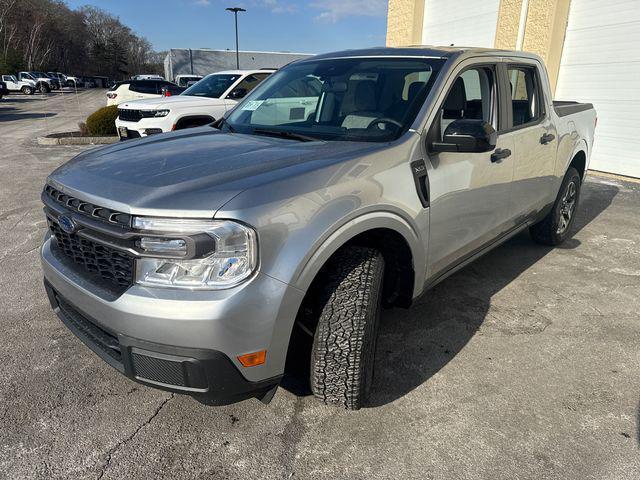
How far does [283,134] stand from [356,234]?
38.2 inches

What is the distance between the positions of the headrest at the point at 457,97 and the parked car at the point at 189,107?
17.8 ft

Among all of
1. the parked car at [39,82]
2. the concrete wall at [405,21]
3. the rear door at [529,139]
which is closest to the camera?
the rear door at [529,139]

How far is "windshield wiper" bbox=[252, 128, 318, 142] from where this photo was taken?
277 centimetres

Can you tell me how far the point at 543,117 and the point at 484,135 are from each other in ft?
6.13

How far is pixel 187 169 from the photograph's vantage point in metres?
2.21

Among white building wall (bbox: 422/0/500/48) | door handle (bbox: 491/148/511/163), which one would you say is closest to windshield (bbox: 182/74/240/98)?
white building wall (bbox: 422/0/500/48)

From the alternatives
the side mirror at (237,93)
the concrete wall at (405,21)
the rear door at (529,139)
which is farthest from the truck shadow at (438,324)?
the concrete wall at (405,21)

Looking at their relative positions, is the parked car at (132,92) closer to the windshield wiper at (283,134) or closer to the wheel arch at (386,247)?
the windshield wiper at (283,134)

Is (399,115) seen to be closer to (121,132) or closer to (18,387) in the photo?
(18,387)

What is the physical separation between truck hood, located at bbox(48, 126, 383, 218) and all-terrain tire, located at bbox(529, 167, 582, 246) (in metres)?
3.00

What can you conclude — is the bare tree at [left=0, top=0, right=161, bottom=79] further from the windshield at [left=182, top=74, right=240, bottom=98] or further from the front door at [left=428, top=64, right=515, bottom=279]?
the front door at [left=428, top=64, right=515, bottom=279]

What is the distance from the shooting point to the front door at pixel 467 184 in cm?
277

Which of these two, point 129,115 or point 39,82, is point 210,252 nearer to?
point 129,115

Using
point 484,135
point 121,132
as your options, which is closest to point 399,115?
point 484,135
